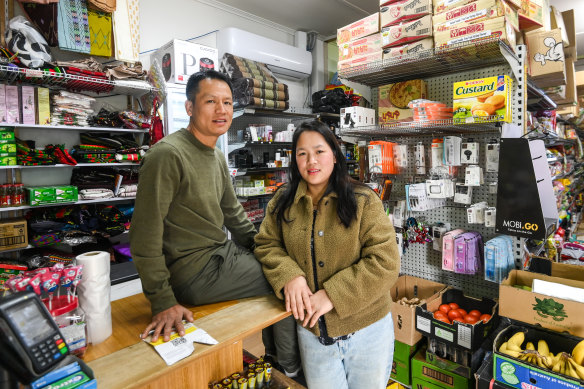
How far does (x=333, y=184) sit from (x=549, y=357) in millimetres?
1357

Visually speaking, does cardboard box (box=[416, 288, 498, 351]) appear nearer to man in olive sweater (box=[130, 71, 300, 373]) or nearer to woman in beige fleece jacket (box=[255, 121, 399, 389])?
woman in beige fleece jacket (box=[255, 121, 399, 389])

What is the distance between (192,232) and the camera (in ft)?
4.74

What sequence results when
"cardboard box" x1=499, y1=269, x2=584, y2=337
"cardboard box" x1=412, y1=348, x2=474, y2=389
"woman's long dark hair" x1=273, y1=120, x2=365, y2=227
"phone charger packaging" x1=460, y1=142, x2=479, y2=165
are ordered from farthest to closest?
"phone charger packaging" x1=460, y1=142, x2=479, y2=165
"cardboard box" x1=412, y1=348, x2=474, y2=389
"cardboard box" x1=499, y1=269, x2=584, y2=337
"woman's long dark hair" x1=273, y1=120, x2=365, y2=227

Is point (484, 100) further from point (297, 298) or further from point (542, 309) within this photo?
point (297, 298)

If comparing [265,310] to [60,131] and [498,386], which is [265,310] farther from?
[60,131]

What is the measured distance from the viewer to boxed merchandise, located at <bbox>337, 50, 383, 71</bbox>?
2543 millimetres

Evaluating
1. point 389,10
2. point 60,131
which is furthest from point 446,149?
point 60,131

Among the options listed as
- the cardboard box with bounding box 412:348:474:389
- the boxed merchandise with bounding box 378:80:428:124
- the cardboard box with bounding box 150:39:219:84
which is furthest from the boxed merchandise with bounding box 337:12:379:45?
the cardboard box with bounding box 412:348:474:389

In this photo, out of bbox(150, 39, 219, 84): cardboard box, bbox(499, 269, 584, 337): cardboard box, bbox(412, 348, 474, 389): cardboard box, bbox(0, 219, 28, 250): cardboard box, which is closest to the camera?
bbox(499, 269, 584, 337): cardboard box

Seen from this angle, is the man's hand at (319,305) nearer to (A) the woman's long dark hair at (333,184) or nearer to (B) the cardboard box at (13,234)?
(A) the woman's long dark hair at (333,184)

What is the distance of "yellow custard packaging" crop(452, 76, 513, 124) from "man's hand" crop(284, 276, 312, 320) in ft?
4.97

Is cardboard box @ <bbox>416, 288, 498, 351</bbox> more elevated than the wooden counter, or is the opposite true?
the wooden counter

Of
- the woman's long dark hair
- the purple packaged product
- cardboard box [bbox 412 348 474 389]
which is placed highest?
the woman's long dark hair

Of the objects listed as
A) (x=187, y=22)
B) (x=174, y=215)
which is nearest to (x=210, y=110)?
(x=174, y=215)
